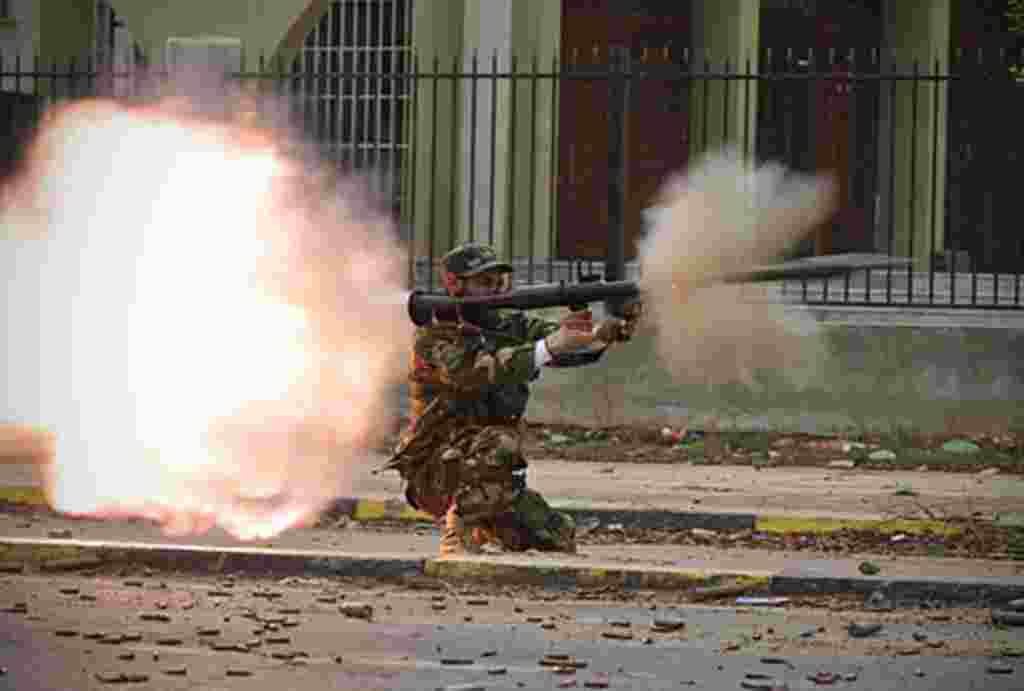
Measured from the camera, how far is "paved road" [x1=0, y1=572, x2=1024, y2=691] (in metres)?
7.70

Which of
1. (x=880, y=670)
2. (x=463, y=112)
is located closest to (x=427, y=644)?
(x=880, y=670)

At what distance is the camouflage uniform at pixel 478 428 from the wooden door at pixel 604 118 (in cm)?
1010

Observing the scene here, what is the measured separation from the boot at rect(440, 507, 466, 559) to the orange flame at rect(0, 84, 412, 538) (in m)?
1.97

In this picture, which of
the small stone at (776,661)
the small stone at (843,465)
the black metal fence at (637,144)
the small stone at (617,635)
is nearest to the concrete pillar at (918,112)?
the black metal fence at (637,144)

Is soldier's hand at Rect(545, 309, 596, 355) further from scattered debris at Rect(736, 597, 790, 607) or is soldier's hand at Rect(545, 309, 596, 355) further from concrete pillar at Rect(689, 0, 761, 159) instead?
concrete pillar at Rect(689, 0, 761, 159)

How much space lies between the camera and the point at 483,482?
9875 mm

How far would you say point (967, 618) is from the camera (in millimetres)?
9398

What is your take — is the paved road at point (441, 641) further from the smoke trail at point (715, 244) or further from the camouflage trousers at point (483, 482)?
the smoke trail at point (715, 244)

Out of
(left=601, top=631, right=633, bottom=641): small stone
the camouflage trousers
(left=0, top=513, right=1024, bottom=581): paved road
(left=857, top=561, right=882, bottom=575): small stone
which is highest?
the camouflage trousers

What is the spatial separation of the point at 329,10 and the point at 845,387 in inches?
274

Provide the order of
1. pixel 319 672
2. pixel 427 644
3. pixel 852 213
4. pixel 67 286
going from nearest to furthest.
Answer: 1. pixel 319 672
2. pixel 427 644
3. pixel 67 286
4. pixel 852 213

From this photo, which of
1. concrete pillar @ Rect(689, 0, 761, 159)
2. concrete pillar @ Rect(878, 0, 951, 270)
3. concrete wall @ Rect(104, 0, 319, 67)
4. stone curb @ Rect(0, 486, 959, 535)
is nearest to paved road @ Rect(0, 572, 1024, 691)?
stone curb @ Rect(0, 486, 959, 535)

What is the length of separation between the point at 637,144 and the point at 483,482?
11.3m

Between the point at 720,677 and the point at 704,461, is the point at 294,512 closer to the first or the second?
the point at 704,461
